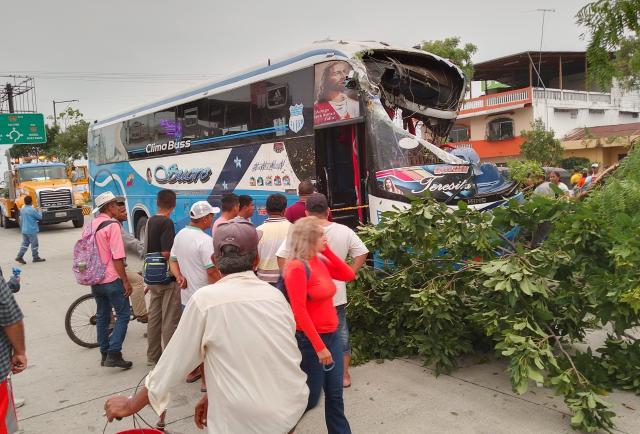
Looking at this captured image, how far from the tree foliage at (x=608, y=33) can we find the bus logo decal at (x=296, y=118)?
561 cm

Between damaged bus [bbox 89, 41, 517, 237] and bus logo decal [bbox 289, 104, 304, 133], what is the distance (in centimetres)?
2

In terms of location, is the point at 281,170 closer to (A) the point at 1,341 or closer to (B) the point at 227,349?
(A) the point at 1,341

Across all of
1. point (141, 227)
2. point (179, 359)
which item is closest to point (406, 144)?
point (179, 359)

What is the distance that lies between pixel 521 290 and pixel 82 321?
5382 mm

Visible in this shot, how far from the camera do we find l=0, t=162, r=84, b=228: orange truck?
72.3 feet

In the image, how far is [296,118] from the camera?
898 centimetres

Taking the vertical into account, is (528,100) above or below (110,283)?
above

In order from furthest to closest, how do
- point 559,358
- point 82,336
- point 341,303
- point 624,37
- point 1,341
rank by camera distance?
point 82,336, point 559,358, point 341,303, point 624,37, point 1,341

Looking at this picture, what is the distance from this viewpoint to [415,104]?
348 inches

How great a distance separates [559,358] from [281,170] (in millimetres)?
5672

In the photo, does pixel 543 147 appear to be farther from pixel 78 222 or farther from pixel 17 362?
pixel 17 362

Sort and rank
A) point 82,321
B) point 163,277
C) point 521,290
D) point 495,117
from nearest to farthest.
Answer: point 521,290 < point 163,277 < point 82,321 < point 495,117

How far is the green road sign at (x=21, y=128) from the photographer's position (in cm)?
2706

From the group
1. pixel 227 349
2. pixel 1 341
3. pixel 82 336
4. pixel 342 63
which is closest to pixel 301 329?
pixel 227 349
